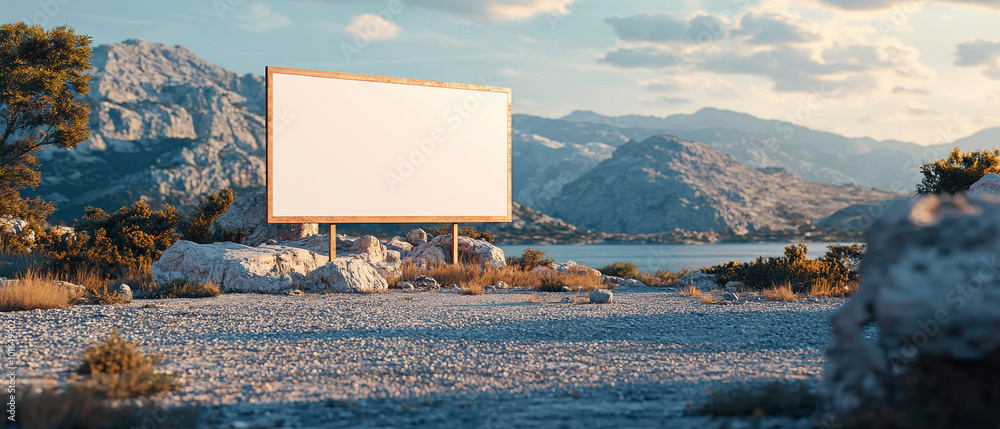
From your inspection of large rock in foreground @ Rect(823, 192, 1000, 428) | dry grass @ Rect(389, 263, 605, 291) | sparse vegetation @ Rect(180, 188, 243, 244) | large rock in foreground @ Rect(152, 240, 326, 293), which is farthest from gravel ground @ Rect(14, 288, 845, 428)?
sparse vegetation @ Rect(180, 188, 243, 244)

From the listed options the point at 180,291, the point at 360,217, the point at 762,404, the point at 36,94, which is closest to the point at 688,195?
the point at 360,217

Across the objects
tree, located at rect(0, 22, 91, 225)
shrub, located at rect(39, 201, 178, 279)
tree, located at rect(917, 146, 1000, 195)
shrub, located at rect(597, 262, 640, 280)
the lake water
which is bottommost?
the lake water

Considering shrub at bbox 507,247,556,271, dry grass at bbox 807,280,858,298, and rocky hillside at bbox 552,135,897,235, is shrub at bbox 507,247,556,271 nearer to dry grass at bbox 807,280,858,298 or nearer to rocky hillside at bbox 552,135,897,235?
dry grass at bbox 807,280,858,298

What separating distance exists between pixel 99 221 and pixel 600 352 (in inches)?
595

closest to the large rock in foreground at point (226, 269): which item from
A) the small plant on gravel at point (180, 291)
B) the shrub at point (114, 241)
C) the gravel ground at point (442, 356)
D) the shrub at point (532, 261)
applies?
the small plant on gravel at point (180, 291)

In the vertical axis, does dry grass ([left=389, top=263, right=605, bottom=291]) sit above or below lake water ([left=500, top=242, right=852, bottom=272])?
above

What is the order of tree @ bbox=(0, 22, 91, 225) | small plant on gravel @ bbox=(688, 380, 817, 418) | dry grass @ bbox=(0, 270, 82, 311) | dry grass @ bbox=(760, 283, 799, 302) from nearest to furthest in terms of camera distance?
small plant on gravel @ bbox=(688, 380, 817, 418)
dry grass @ bbox=(0, 270, 82, 311)
dry grass @ bbox=(760, 283, 799, 302)
tree @ bbox=(0, 22, 91, 225)

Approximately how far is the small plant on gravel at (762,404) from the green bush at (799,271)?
1113 cm

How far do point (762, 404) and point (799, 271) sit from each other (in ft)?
40.0

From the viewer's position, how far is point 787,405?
160 inches

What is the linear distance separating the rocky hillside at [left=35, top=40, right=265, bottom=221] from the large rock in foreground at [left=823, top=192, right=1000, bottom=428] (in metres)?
80.8

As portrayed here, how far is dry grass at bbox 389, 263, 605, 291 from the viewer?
16.1 meters

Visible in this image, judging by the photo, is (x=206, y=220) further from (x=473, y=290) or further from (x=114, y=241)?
(x=473, y=290)

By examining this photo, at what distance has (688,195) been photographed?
107 meters
